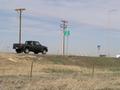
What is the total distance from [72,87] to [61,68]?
26163 millimetres

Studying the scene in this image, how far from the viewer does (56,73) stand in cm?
4300

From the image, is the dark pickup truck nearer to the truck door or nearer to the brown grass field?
the truck door

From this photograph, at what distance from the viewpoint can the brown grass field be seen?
25.8 metres

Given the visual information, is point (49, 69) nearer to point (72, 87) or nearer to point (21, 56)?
point (21, 56)

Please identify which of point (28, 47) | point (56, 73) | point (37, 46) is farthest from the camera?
point (37, 46)

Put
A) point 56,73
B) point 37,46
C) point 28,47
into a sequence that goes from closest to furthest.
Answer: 1. point 56,73
2. point 28,47
3. point 37,46

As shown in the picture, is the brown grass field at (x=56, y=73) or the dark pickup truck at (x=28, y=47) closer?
the brown grass field at (x=56, y=73)

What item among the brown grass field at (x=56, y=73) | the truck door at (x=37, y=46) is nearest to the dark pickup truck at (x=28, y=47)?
the truck door at (x=37, y=46)

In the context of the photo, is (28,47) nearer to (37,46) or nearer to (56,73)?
(37,46)

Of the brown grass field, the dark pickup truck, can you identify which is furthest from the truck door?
the brown grass field

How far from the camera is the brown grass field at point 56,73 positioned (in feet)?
84.7

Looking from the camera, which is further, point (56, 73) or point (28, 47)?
point (28, 47)

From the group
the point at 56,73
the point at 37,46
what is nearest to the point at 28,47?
the point at 37,46

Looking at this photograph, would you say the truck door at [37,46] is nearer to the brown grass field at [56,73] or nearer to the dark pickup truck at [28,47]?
the dark pickup truck at [28,47]
